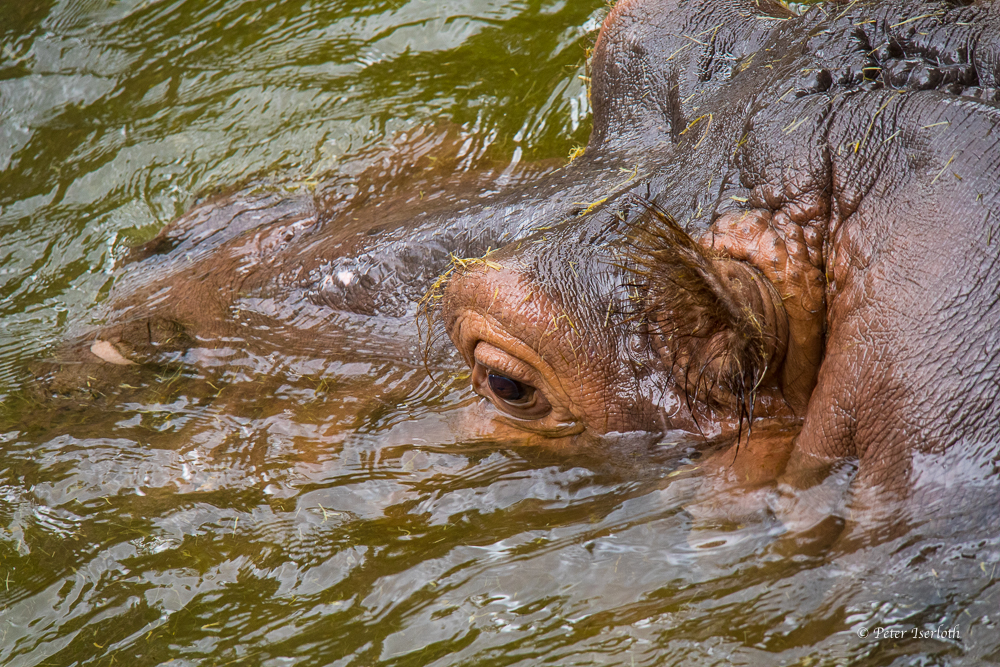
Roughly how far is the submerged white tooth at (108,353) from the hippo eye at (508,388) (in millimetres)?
1718

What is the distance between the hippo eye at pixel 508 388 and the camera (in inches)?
128

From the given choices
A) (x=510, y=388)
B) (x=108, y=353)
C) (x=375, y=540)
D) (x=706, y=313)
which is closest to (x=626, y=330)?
(x=706, y=313)

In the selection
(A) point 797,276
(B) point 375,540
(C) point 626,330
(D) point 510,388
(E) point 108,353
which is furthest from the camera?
(E) point 108,353

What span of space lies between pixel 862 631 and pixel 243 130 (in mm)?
4848

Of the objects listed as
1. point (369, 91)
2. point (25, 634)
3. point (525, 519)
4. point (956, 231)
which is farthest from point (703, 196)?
point (369, 91)

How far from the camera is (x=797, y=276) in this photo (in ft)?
9.12

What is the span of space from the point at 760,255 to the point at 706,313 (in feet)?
0.85

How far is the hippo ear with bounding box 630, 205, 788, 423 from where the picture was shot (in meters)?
2.72

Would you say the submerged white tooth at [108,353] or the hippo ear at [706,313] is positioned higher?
the submerged white tooth at [108,353]

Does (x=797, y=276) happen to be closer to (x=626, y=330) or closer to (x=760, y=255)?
(x=760, y=255)

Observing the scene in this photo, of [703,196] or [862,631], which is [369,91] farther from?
[862,631]

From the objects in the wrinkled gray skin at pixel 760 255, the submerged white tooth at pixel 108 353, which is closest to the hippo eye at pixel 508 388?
the wrinkled gray skin at pixel 760 255

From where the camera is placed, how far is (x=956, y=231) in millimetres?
2436

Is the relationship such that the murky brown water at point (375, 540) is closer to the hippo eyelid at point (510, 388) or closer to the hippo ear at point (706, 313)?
the hippo eyelid at point (510, 388)
